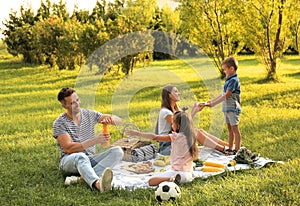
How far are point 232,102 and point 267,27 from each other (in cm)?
808

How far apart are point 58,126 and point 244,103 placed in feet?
19.6

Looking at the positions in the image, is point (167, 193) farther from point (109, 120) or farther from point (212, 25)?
point (212, 25)

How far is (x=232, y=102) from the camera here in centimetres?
583

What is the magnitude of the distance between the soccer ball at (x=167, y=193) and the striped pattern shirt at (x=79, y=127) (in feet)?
4.03

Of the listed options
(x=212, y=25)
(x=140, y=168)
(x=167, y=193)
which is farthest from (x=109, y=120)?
(x=212, y=25)

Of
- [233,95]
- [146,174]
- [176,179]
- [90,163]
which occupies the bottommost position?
[146,174]

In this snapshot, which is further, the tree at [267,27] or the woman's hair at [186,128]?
the tree at [267,27]

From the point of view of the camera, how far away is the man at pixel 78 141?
14.9 feet

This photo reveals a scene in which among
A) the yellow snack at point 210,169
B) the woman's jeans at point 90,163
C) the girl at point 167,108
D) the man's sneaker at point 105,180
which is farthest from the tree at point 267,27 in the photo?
the man's sneaker at point 105,180

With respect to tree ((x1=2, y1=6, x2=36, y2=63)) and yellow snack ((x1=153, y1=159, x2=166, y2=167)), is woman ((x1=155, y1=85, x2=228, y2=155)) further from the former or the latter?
tree ((x1=2, y1=6, x2=36, y2=63))

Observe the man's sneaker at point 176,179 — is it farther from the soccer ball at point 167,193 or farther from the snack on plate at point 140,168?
the snack on plate at point 140,168

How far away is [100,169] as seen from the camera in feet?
15.5

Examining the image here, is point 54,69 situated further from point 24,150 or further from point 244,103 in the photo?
point 24,150

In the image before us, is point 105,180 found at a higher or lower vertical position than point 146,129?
higher
